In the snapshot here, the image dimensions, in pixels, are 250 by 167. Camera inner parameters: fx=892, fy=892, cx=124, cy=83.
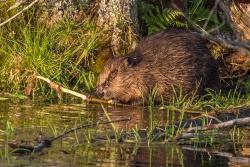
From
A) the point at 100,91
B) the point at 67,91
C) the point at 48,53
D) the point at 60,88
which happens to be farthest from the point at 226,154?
the point at 48,53

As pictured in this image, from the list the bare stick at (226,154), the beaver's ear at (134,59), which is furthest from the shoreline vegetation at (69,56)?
the bare stick at (226,154)

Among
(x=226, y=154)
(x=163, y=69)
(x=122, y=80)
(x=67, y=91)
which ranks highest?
(x=163, y=69)

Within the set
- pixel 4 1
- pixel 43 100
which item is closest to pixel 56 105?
pixel 43 100

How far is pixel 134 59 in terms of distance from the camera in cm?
948

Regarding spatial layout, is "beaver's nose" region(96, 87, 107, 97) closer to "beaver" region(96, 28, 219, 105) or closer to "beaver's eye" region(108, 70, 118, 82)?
"beaver" region(96, 28, 219, 105)

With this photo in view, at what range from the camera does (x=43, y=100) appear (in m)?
8.77

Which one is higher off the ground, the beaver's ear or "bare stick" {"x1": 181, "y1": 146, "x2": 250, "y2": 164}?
the beaver's ear

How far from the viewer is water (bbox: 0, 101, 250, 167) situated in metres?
5.58

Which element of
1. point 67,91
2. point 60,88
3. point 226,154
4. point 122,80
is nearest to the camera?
point 226,154

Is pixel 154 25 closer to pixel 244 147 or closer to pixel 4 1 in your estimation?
pixel 4 1

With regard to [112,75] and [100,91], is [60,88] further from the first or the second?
[112,75]

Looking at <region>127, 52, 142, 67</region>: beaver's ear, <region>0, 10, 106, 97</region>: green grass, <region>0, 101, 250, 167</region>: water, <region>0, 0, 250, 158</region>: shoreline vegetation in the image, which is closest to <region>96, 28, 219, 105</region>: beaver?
<region>127, 52, 142, 67</region>: beaver's ear

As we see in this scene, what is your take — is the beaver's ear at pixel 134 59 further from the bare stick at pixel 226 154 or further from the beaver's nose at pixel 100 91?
the bare stick at pixel 226 154

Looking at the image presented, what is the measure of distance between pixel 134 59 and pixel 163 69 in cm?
33
